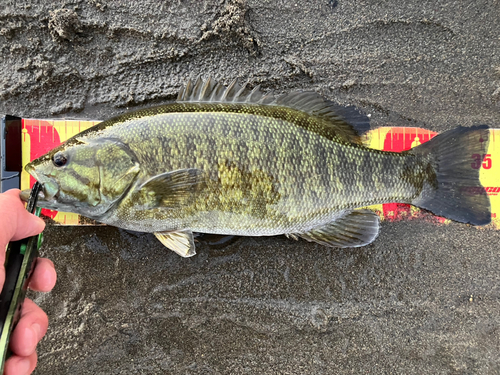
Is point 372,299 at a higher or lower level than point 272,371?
Answer: higher

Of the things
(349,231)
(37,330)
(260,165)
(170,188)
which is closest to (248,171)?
(260,165)

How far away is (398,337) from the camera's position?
2355mm

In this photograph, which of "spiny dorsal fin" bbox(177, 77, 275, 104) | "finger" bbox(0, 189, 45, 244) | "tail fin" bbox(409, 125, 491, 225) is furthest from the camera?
"tail fin" bbox(409, 125, 491, 225)

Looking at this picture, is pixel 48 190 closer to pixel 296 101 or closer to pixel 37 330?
pixel 37 330

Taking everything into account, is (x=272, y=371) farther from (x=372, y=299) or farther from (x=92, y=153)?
(x=92, y=153)

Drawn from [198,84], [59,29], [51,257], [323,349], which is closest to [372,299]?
[323,349]

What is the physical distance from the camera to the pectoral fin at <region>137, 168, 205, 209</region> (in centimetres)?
189

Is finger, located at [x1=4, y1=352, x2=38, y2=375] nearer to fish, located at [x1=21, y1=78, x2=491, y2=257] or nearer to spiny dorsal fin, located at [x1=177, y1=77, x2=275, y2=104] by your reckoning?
fish, located at [x1=21, y1=78, x2=491, y2=257]

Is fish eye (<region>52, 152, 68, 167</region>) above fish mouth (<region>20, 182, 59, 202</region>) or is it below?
above

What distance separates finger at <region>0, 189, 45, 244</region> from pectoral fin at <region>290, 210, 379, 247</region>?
5.09 feet

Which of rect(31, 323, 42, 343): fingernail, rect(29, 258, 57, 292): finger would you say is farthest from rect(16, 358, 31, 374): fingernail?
rect(29, 258, 57, 292): finger

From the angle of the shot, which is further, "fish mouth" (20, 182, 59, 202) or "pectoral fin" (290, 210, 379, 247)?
"pectoral fin" (290, 210, 379, 247)

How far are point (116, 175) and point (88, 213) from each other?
11.6 inches

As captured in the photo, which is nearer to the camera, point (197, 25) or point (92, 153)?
point (92, 153)
